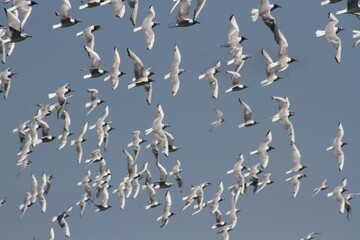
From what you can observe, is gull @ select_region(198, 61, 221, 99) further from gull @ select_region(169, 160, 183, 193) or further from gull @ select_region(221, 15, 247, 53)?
gull @ select_region(169, 160, 183, 193)

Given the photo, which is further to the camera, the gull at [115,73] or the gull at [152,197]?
the gull at [152,197]

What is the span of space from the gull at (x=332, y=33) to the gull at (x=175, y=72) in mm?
7098

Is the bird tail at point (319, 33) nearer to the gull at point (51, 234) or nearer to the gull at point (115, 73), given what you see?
the gull at point (115, 73)

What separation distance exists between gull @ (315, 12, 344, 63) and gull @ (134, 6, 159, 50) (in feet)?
24.1

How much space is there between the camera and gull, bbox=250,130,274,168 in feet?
206

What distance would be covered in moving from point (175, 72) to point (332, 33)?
7.89 meters

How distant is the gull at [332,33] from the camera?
54250 mm

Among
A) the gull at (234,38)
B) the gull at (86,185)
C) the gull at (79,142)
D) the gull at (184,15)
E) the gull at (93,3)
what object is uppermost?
the gull at (93,3)

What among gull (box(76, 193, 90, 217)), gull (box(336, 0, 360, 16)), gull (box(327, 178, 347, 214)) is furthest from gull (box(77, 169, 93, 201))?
gull (box(336, 0, 360, 16))

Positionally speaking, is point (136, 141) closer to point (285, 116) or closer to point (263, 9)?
point (285, 116)

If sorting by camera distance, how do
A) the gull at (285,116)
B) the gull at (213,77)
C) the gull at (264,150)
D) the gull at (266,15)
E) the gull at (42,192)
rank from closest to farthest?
the gull at (266,15) → the gull at (213,77) → the gull at (285,116) → the gull at (264,150) → the gull at (42,192)

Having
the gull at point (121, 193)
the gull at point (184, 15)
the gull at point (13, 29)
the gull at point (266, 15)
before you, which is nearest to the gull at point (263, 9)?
the gull at point (266, 15)

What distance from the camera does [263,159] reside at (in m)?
62.9

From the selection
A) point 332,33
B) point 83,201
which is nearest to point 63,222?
point 83,201
